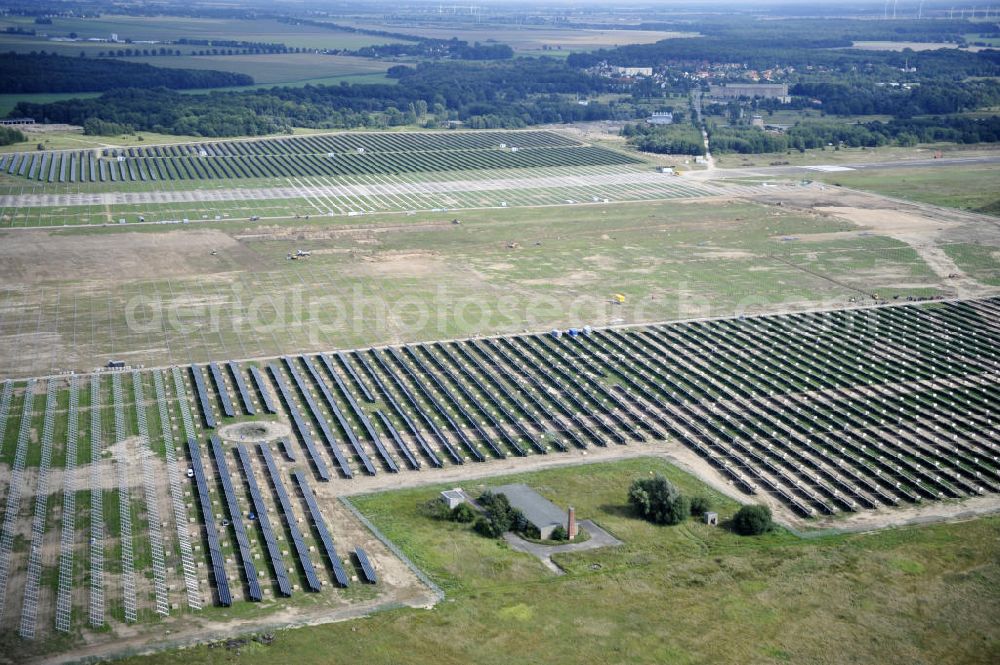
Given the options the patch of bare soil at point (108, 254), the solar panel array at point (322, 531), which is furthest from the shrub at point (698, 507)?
the patch of bare soil at point (108, 254)

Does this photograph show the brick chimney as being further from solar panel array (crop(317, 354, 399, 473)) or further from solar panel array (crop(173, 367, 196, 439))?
solar panel array (crop(173, 367, 196, 439))

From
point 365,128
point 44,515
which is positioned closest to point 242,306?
point 44,515

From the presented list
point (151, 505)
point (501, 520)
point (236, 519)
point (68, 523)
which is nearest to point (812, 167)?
point (501, 520)

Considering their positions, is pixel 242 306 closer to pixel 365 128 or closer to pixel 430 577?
pixel 430 577

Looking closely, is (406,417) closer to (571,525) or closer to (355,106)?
(571,525)

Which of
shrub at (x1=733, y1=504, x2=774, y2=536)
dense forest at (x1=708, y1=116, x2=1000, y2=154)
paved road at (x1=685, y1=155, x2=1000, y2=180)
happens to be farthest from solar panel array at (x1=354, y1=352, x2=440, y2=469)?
dense forest at (x1=708, y1=116, x2=1000, y2=154)
